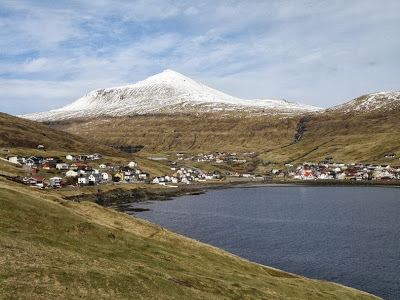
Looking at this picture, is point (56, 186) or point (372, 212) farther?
point (56, 186)

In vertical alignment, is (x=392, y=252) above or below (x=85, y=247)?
below

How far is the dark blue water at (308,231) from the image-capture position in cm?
7662

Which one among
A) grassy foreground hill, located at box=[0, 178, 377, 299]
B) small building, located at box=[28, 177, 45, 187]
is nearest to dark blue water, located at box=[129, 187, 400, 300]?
grassy foreground hill, located at box=[0, 178, 377, 299]

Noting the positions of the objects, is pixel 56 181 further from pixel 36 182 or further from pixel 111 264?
pixel 111 264

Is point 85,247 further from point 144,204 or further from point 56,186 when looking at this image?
point 56,186

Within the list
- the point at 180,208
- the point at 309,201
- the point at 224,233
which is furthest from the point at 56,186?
the point at 309,201

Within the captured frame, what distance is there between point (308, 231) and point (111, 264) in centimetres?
8623

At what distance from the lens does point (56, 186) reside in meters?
180

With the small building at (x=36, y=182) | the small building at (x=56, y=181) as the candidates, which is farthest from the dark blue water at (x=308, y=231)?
the small building at (x=36, y=182)

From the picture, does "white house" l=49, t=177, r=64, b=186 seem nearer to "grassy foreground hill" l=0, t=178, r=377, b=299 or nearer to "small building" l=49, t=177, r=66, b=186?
"small building" l=49, t=177, r=66, b=186

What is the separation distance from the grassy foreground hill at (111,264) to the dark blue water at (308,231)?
17.9 meters

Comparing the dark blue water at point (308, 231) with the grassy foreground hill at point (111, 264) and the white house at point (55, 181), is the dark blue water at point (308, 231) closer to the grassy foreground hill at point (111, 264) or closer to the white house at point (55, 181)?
the grassy foreground hill at point (111, 264)

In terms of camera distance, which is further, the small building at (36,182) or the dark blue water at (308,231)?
the small building at (36,182)

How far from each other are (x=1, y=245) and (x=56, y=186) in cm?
15142
